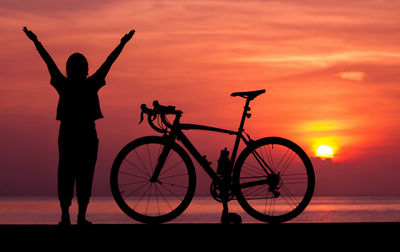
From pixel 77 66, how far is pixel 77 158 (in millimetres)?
1024

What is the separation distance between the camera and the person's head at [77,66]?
743 cm

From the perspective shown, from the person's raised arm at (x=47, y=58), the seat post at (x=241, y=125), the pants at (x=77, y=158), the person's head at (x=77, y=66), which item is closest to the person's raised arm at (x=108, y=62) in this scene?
the person's head at (x=77, y=66)

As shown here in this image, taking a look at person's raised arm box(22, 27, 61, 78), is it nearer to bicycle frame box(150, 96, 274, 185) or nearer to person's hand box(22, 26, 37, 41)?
person's hand box(22, 26, 37, 41)

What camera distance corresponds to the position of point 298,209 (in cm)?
794

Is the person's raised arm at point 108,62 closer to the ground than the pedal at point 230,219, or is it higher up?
higher up

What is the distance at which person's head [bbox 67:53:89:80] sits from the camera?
743 cm

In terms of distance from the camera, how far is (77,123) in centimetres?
741

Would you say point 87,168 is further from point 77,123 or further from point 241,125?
point 241,125

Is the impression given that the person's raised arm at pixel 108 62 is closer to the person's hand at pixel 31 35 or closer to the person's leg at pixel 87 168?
the person's leg at pixel 87 168

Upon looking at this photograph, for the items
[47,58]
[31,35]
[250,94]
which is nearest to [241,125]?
[250,94]

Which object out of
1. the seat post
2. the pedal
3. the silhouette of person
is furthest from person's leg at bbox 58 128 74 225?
the seat post
